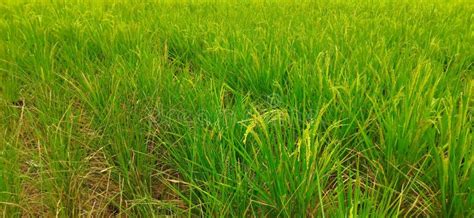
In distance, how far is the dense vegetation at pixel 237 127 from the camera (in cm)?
90

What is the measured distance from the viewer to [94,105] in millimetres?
1379

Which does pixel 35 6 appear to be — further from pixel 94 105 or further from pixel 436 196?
pixel 436 196

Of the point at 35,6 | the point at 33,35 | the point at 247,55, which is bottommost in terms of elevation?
the point at 35,6

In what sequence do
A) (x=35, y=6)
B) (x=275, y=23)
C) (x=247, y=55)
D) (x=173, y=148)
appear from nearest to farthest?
(x=173, y=148) < (x=247, y=55) < (x=275, y=23) < (x=35, y=6)

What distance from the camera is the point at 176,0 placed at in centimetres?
393

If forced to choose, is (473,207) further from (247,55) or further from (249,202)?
(247,55)

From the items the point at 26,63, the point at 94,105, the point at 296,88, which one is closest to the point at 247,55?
the point at 296,88

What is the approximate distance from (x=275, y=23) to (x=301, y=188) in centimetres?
180

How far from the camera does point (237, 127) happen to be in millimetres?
1153

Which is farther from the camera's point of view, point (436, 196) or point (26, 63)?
point (26, 63)

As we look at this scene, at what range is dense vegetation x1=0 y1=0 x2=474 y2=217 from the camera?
90 cm

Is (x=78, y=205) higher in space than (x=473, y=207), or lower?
lower

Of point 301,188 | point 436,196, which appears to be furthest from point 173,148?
point 436,196

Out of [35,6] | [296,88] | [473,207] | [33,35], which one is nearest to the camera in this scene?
[473,207]
